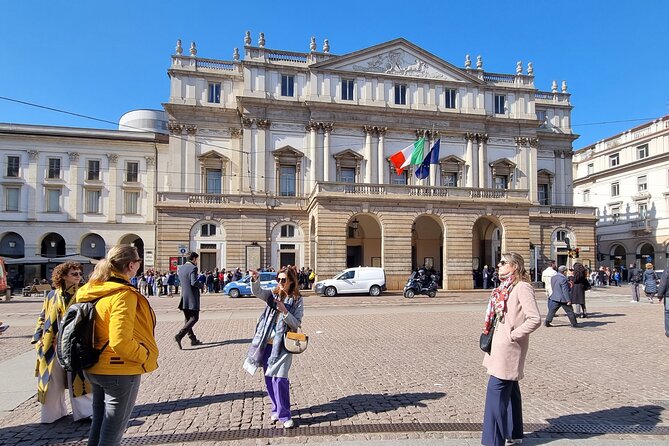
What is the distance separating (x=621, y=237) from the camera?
161 ft

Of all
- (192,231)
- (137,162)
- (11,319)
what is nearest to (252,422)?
(11,319)

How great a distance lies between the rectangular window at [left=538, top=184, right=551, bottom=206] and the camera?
141 ft

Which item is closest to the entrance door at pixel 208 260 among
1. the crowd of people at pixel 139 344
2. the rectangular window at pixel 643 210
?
the crowd of people at pixel 139 344

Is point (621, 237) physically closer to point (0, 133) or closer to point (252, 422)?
point (252, 422)

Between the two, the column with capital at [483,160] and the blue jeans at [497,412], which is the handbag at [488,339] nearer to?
the blue jeans at [497,412]

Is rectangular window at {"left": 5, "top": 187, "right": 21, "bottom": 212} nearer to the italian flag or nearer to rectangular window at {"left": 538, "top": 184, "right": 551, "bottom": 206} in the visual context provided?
the italian flag

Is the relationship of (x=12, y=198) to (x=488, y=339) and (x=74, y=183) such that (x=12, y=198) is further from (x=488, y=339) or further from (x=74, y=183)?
(x=488, y=339)

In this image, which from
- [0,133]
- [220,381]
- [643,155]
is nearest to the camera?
[220,381]

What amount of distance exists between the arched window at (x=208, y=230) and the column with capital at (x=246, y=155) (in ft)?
12.0

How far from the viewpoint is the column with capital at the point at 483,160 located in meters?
39.2

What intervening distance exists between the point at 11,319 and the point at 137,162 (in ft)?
91.7

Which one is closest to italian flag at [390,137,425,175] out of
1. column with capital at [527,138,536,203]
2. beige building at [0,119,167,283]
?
column with capital at [527,138,536,203]

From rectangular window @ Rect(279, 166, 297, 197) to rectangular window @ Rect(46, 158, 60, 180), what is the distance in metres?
20.9

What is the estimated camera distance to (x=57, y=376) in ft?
16.9
